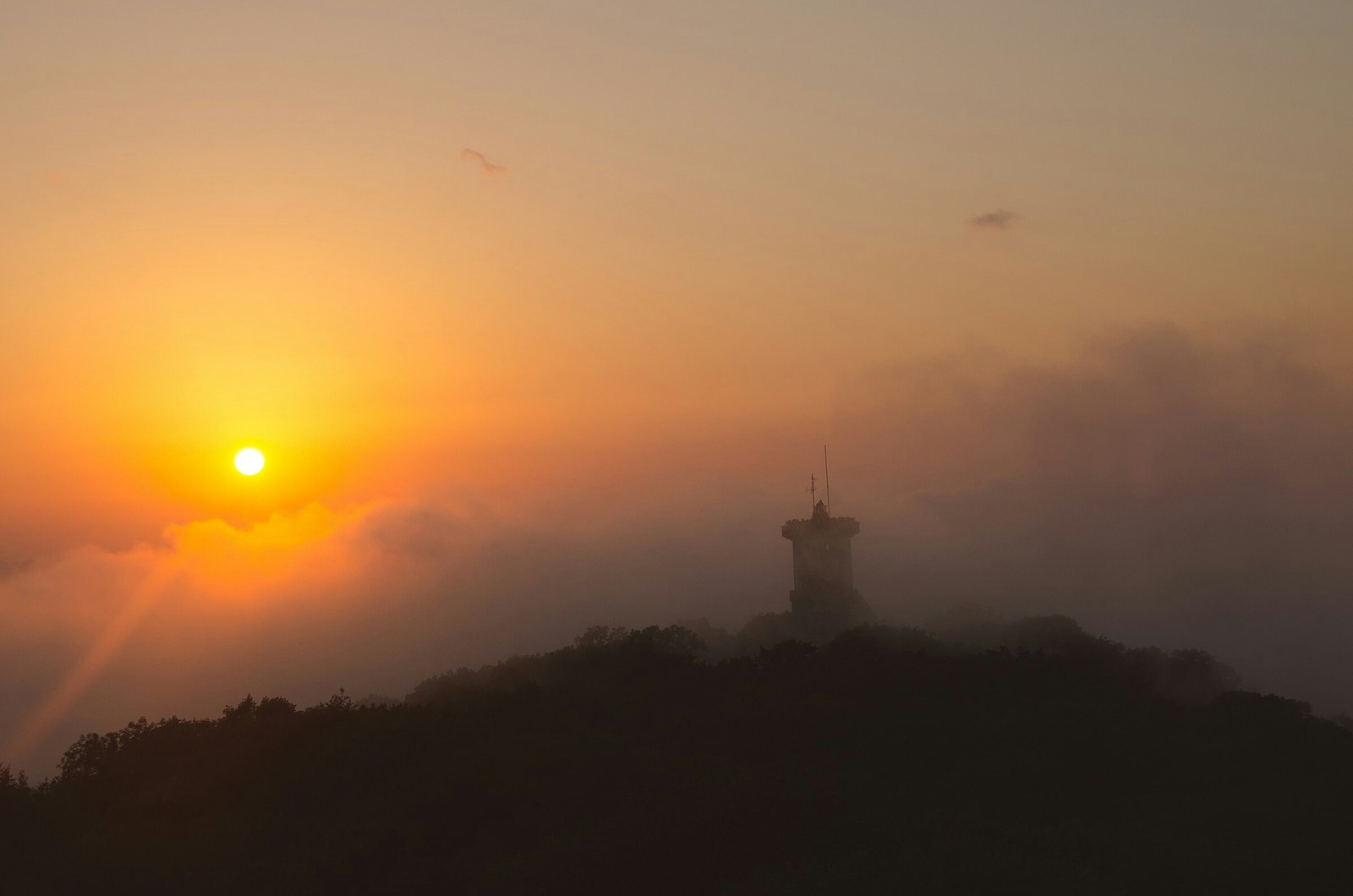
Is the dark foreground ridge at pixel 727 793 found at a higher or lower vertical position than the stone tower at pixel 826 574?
lower

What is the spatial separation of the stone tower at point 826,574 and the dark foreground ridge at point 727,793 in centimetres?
4532

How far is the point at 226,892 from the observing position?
35719mm

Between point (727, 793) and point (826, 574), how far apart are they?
77.1 m

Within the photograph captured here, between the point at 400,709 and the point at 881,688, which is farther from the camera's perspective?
the point at 881,688

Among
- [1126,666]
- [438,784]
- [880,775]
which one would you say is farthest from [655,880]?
[1126,666]

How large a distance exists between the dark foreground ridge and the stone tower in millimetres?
45317

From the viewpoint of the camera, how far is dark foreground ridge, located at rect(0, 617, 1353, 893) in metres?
35.3

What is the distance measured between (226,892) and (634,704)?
27.7 meters

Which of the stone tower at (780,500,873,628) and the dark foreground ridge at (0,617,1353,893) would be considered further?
the stone tower at (780,500,873,628)

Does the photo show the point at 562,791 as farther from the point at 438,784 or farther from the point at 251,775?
the point at 251,775

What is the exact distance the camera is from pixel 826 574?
380 feet

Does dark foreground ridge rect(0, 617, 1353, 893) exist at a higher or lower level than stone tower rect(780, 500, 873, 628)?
lower

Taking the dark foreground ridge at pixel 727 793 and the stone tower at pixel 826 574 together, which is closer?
the dark foreground ridge at pixel 727 793

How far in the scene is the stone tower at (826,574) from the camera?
11475 cm
